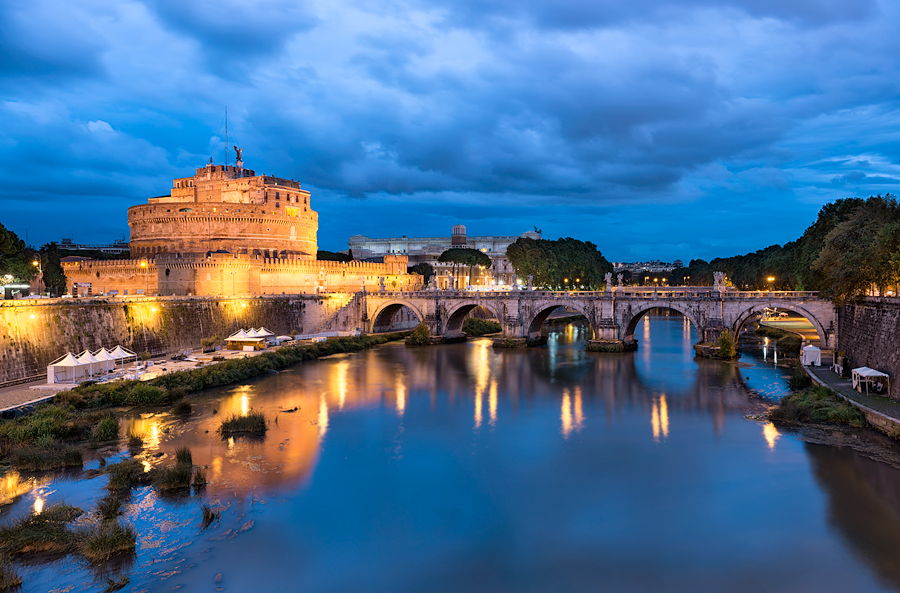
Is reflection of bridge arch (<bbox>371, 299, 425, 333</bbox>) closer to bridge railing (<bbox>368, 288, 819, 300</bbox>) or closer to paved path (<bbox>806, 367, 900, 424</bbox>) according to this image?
bridge railing (<bbox>368, 288, 819, 300</bbox>)

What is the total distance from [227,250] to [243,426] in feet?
150

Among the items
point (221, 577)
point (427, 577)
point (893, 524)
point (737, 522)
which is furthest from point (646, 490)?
point (221, 577)

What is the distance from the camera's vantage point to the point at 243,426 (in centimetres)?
2569

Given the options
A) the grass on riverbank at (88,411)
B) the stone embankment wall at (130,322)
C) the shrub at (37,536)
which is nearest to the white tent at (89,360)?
the grass on riverbank at (88,411)

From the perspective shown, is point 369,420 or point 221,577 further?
point 369,420

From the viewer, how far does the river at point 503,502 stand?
14.7m

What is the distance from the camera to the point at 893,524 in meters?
16.8

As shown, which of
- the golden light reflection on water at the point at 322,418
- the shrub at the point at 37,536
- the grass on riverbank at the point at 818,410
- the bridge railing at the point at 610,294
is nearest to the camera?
the shrub at the point at 37,536

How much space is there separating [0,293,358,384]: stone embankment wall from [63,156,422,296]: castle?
7.25 meters

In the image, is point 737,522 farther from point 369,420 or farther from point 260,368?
point 260,368

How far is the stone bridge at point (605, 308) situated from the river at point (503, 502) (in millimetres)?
10786

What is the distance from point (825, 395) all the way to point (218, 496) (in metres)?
26.7

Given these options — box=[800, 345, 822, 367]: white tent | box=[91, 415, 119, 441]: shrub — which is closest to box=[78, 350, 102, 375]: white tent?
box=[91, 415, 119, 441]: shrub

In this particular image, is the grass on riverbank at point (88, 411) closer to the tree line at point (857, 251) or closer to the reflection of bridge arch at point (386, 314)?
the reflection of bridge arch at point (386, 314)
